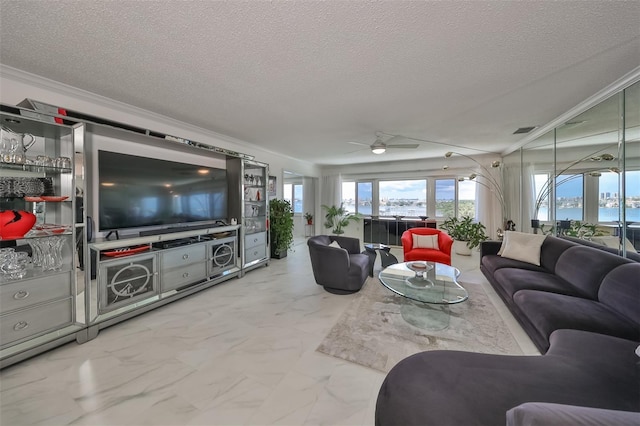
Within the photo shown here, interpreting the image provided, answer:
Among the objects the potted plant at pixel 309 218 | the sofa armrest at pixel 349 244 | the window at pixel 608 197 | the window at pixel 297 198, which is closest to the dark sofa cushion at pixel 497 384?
the window at pixel 608 197

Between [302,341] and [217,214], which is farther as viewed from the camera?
[217,214]

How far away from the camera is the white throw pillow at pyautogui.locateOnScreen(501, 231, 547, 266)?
3112mm

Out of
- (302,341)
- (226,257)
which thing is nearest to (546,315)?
(302,341)

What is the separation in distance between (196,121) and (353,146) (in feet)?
9.52

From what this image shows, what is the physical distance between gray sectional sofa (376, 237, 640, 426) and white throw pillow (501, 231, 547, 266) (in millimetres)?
1041

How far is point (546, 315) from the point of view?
6.05 ft

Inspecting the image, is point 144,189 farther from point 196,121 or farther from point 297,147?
point 297,147

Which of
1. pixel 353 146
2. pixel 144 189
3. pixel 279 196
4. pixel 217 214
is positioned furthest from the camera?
pixel 279 196

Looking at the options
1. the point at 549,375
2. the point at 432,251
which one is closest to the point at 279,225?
the point at 432,251

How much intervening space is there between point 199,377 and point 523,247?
4082 mm

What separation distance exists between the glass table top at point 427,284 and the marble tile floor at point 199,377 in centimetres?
61

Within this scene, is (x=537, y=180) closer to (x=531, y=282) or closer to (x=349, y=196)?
(x=531, y=282)

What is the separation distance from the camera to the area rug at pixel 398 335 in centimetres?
197

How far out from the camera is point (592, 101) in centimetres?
262
